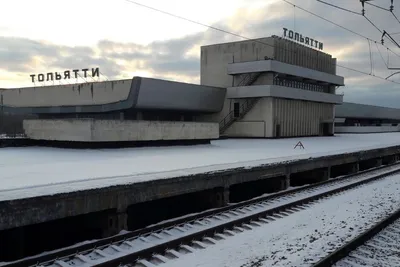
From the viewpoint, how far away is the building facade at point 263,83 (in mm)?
47781

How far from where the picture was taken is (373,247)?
9039 millimetres

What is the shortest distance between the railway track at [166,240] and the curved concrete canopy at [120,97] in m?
28.1

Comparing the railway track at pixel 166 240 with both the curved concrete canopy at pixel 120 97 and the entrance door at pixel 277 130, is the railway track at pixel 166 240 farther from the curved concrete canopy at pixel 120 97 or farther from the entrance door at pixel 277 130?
the entrance door at pixel 277 130

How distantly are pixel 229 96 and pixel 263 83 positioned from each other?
15.0 feet

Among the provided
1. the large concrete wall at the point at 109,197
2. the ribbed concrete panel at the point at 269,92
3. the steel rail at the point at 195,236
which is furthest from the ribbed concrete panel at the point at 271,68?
the steel rail at the point at 195,236

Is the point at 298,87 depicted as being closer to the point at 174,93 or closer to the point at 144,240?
the point at 174,93

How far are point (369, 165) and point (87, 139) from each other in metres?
21.6

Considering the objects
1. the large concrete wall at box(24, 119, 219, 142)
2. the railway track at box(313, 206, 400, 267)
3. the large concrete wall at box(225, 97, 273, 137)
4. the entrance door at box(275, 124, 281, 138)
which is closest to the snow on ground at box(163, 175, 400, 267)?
the railway track at box(313, 206, 400, 267)

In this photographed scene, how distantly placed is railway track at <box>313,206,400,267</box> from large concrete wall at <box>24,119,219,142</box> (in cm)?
1765

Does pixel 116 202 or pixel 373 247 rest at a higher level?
pixel 116 202

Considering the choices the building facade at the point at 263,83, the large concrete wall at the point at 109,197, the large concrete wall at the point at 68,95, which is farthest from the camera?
the building facade at the point at 263,83

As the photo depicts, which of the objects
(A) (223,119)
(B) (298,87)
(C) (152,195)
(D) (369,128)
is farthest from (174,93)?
(D) (369,128)

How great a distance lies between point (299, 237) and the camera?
982cm

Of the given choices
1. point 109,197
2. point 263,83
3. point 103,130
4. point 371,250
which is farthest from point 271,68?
point 371,250
